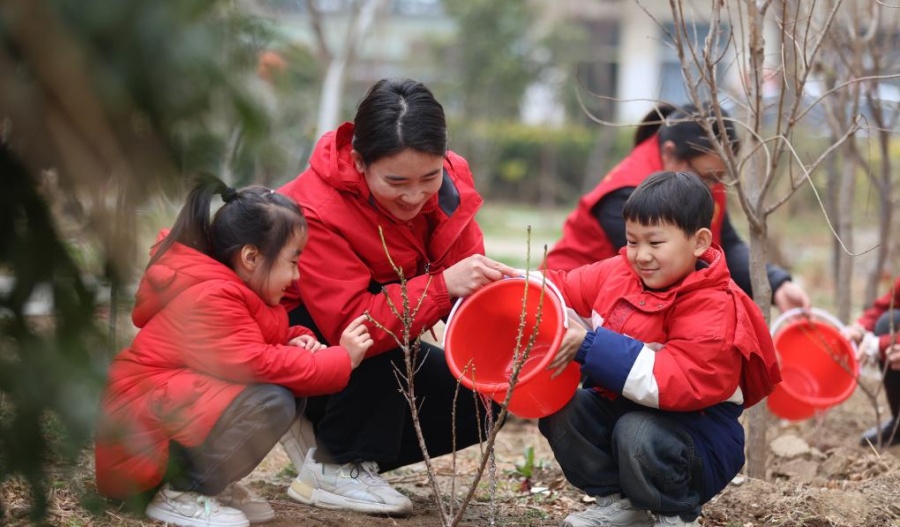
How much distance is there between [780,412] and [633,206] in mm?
1789

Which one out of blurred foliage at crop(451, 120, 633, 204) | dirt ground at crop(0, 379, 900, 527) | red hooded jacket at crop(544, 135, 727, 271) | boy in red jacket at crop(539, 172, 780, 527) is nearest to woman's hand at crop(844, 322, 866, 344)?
dirt ground at crop(0, 379, 900, 527)

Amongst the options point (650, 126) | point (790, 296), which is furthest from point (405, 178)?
point (790, 296)

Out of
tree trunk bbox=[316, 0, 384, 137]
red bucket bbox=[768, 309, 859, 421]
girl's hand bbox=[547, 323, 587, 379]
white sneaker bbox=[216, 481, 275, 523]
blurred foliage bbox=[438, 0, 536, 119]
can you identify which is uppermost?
blurred foliage bbox=[438, 0, 536, 119]

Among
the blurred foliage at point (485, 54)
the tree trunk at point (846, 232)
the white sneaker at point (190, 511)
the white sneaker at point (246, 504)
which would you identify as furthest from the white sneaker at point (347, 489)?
the blurred foliage at point (485, 54)

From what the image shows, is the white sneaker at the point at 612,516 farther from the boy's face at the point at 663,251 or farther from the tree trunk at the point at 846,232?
the tree trunk at the point at 846,232

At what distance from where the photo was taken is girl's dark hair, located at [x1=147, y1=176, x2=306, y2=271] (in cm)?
268

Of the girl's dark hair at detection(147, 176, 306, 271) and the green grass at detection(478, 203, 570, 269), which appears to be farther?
the green grass at detection(478, 203, 570, 269)

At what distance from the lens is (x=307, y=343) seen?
2779 mm

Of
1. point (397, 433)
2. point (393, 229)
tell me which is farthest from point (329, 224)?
point (397, 433)

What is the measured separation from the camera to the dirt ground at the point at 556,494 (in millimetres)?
2805

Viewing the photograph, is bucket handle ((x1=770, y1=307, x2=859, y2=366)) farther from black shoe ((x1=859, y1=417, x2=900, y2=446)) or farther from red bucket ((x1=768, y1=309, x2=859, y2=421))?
black shoe ((x1=859, y1=417, x2=900, y2=446))

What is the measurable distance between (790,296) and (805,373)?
0.48 metres

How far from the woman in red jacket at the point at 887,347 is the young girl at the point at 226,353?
2028 millimetres

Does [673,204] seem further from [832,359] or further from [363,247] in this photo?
[832,359]
